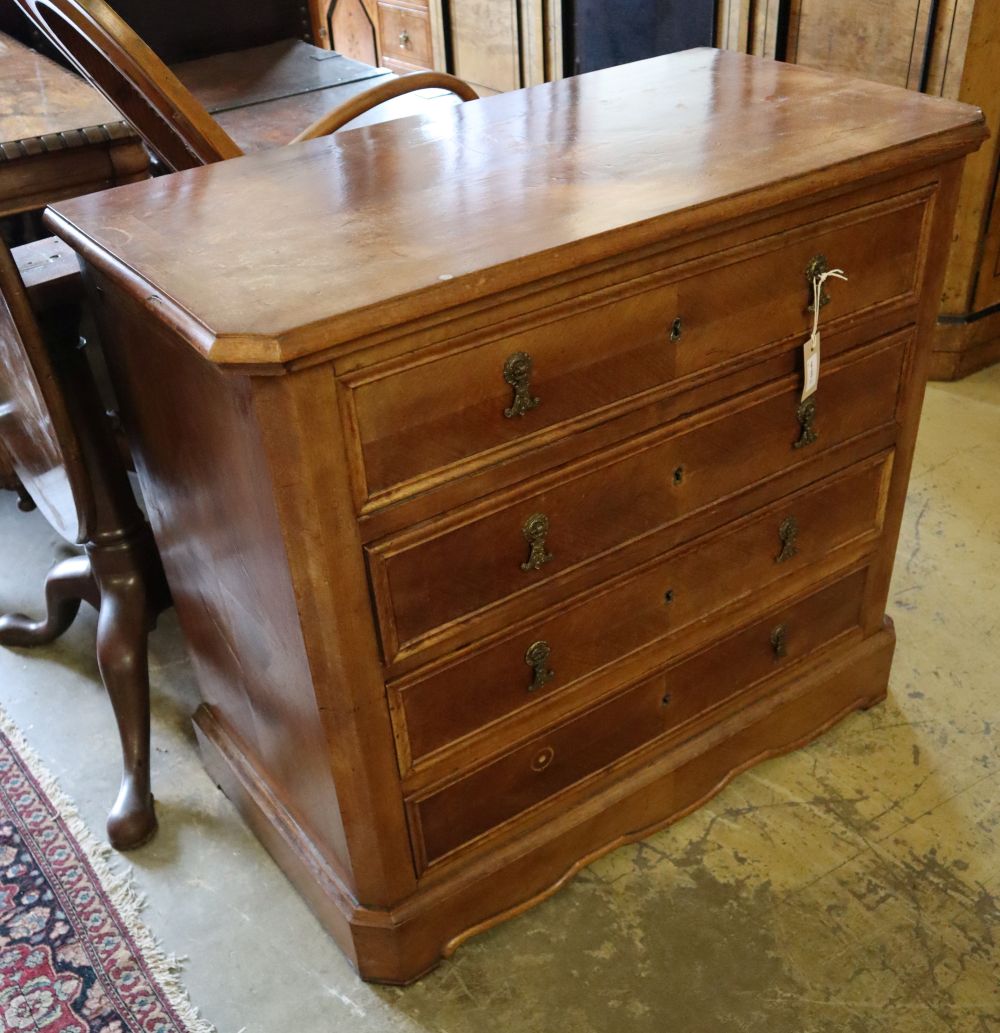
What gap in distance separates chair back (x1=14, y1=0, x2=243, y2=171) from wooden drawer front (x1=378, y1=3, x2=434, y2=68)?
8.06 feet

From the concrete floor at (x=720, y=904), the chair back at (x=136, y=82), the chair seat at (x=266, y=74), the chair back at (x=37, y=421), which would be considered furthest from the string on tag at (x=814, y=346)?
the chair seat at (x=266, y=74)

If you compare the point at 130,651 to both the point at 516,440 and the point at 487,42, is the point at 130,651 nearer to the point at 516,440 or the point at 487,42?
the point at 516,440

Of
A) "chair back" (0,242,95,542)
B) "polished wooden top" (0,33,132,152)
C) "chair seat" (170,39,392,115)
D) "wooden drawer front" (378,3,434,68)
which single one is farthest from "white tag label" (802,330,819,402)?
"wooden drawer front" (378,3,434,68)

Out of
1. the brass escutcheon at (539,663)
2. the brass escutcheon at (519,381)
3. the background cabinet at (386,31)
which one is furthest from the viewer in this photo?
the background cabinet at (386,31)

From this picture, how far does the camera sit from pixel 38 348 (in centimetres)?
157

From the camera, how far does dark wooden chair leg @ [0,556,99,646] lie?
214cm

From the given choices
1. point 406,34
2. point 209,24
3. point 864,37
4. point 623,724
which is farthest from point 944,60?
point 406,34

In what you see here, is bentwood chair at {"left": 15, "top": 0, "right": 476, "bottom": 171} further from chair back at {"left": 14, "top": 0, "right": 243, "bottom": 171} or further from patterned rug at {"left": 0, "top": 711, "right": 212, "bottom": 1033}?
patterned rug at {"left": 0, "top": 711, "right": 212, "bottom": 1033}

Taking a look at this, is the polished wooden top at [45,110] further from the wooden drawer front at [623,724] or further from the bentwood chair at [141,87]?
the wooden drawer front at [623,724]

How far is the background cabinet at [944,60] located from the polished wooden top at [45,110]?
1.71 m

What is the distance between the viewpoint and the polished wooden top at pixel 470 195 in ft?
3.71

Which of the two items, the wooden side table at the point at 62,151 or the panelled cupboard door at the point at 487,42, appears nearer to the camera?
the wooden side table at the point at 62,151

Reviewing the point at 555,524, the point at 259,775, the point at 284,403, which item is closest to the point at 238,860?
the point at 259,775

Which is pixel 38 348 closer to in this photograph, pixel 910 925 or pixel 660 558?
pixel 660 558
